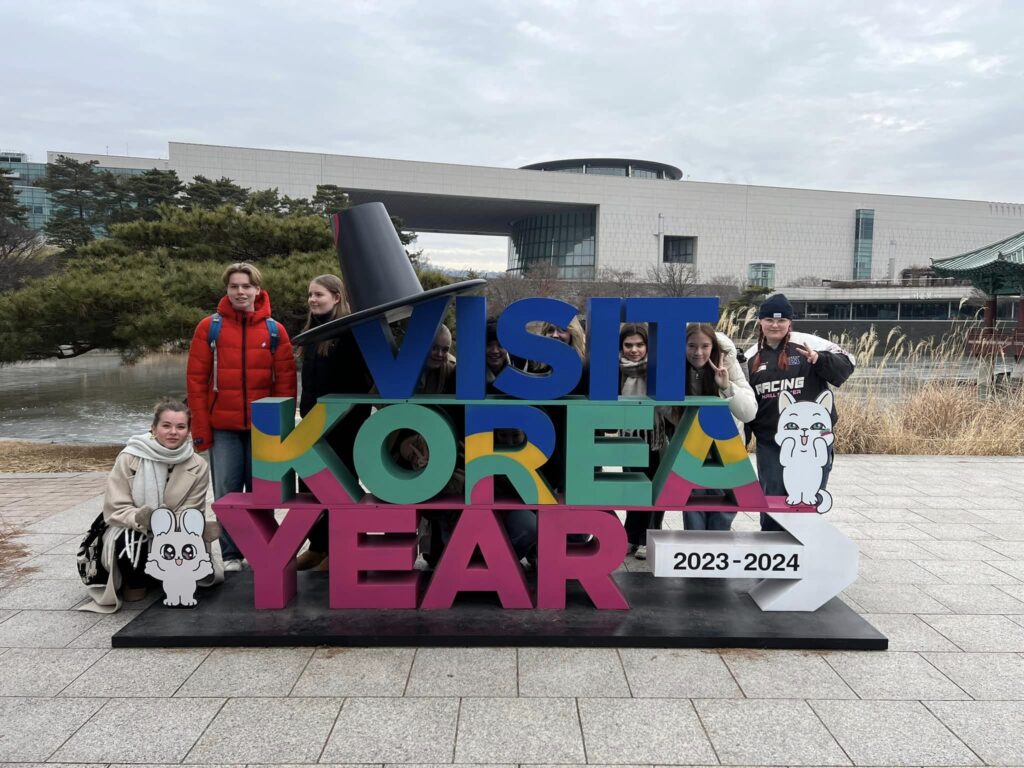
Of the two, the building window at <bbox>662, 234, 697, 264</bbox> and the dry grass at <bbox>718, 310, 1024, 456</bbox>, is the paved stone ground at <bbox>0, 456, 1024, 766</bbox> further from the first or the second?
the building window at <bbox>662, 234, 697, 264</bbox>

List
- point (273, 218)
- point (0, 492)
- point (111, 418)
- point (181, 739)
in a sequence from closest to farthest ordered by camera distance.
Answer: point (181, 739) → point (0, 492) → point (273, 218) → point (111, 418)

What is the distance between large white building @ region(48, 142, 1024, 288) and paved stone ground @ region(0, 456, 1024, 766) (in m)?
49.5

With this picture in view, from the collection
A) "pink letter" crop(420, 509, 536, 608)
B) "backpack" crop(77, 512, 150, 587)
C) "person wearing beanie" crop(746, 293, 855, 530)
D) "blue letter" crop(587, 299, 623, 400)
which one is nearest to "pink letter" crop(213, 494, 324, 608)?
"backpack" crop(77, 512, 150, 587)

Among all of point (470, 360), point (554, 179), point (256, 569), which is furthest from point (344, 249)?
point (554, 179)

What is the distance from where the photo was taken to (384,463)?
363 cm

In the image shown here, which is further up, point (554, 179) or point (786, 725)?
point (554, 179)

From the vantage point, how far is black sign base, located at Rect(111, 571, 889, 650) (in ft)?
10.9

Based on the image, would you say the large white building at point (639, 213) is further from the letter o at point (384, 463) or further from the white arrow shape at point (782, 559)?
the letter o at point (384, 463)

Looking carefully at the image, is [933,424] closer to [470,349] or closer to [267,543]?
[470,349]

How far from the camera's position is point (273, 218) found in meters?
10.4

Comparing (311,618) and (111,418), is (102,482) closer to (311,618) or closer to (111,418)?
(311,618)

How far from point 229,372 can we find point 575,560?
7.17 ft

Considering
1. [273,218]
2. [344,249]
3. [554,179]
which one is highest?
[554,179]

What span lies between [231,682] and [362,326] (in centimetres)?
170
